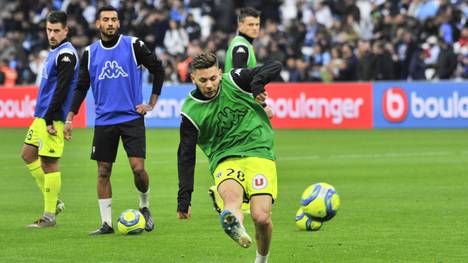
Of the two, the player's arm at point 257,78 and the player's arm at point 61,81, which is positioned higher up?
the player's arm at point 257,78

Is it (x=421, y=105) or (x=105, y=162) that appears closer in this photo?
(x=105, y=162)

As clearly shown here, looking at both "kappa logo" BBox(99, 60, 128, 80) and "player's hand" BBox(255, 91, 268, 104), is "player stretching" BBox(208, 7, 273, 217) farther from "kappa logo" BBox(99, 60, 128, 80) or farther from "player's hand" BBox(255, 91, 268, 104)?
"player's hand" BBox(255, 91, 268, 104)

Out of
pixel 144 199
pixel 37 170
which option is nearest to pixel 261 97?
pixel 144 199

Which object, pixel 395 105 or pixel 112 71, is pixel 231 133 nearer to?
pixel 112 71

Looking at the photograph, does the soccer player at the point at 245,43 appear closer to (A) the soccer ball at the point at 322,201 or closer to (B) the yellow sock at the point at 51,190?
(B) the yellow sock at the point at 51,190

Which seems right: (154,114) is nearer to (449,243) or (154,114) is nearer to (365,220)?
(365,220)

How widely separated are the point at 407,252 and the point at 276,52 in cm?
2421

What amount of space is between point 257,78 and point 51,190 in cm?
427

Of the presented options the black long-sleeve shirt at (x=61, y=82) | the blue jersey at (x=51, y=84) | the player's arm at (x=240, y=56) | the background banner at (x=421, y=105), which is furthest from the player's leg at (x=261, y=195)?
the background banner at (x=421, y=105)

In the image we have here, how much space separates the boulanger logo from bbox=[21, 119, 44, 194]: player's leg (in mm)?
17758

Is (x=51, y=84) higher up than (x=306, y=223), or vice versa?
(x=51, y=84)

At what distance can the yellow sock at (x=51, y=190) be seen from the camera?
41.1 feet

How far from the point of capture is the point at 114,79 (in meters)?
11.8

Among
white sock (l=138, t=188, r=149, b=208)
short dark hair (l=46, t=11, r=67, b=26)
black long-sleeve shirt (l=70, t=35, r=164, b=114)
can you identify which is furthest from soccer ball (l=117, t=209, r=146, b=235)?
short dark hair (l=46, t=11, r=67, b=26)
